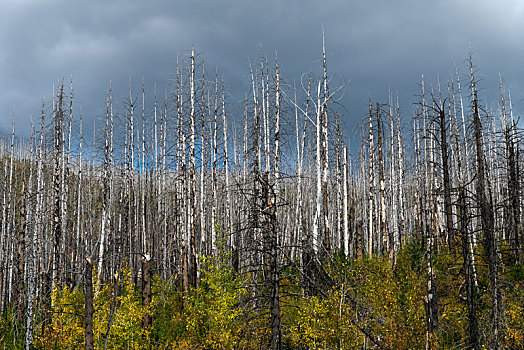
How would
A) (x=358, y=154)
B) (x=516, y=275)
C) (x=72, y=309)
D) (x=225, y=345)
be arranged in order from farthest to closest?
(x=358, y=154) → (x=516, y=275) → (x=72, y=309) → (x=225, y=345)

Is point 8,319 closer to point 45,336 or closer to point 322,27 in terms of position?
point 45,336

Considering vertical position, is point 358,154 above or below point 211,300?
above

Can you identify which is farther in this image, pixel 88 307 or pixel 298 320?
pixel 298 320

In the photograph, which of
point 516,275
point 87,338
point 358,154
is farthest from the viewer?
point 358,154

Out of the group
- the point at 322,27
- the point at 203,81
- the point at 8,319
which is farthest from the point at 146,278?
the point at 322,27

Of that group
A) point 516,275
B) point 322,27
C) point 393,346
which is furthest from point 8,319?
point 516,275

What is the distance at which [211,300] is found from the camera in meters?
11.0

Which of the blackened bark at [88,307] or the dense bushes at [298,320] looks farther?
the dense bushes at [298,320]

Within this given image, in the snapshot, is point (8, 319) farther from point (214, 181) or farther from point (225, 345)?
point (225, 345)

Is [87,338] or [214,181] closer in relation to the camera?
[87,338]

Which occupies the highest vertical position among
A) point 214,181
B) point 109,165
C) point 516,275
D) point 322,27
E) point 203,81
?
point 322,27

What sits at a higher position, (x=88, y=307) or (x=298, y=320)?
(x=88, y=307)

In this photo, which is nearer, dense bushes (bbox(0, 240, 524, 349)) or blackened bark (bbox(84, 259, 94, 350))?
blackened bark (bbox(84, 259, 94, 350))

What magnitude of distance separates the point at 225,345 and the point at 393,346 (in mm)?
4593
